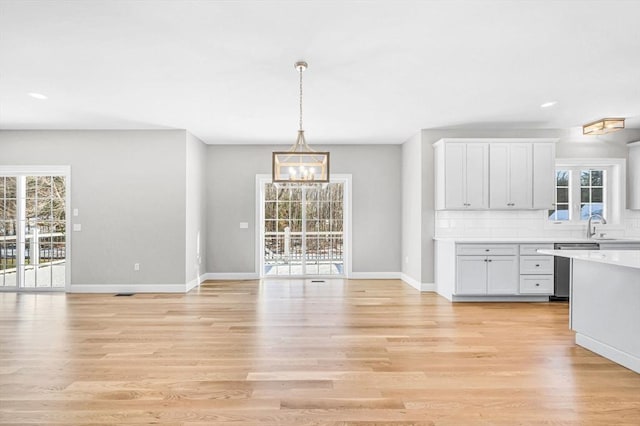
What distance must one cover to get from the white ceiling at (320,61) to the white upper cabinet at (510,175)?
0.44 m

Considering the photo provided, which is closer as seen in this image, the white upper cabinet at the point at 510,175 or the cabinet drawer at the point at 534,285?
the cabinet drawer at the point at 534,285

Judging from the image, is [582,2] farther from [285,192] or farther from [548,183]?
[285,192]

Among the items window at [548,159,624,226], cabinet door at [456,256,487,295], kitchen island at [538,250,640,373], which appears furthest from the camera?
window at [548,159,624,226]

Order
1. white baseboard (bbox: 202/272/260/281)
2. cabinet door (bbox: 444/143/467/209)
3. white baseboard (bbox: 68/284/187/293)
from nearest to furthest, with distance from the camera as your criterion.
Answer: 1. cabinet door (bbox: 444/143/467/209)
2. white baseboard (bbox: 68/284/187/293)
3. white baseboard (bbox: 202/272/260/281)

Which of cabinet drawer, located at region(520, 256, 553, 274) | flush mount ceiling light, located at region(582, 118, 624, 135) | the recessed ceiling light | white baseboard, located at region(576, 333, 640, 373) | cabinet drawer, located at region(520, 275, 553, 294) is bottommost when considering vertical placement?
white baseboard, located at region(576, 333, 640, 373)

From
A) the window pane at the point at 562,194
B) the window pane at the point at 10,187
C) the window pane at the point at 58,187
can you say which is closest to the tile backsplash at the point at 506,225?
the window pane at the point at 562,194

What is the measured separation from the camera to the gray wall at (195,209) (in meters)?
6.38

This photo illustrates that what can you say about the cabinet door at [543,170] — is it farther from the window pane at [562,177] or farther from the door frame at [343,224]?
the door frame at [343,224]

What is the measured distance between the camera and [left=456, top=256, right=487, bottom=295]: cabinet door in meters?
5.50

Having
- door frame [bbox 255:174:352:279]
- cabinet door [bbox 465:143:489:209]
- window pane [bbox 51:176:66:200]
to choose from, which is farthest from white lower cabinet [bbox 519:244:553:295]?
window pane [bbox 51:176:66:200]

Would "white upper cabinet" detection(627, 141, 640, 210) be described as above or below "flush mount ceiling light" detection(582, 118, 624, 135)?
below

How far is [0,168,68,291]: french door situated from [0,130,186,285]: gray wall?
0.27 metres

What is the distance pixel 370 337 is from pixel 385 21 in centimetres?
283

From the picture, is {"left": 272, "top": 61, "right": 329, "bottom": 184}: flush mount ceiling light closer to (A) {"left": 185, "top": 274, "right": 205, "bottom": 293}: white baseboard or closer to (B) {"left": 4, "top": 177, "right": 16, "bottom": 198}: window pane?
(A) {"left": 185, "top": 274, "right": 205, "bottom": 293}: white baseboard
